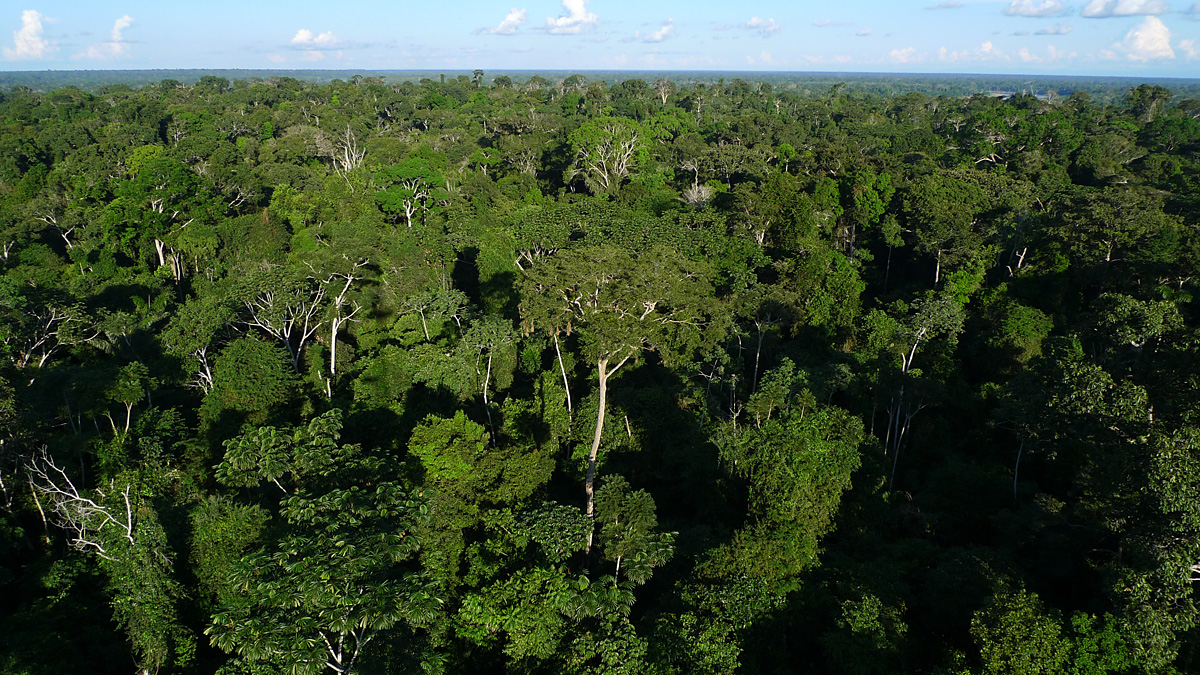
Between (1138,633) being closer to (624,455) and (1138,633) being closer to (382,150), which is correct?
(624,455)

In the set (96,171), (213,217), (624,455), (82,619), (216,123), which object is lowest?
(82,619)

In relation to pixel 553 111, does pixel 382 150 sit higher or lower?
lower

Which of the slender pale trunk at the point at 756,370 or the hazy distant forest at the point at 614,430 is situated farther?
the slender pale trunk at the point at 756,370

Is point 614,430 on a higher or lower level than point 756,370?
lower

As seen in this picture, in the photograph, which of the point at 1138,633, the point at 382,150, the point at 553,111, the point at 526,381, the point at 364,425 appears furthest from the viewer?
the point at 553,111

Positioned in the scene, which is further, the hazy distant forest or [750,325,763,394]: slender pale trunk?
[750,325,763,394]: slender pale trunk

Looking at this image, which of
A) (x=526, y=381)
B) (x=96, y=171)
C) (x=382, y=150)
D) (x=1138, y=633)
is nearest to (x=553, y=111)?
(x=382, y=150)

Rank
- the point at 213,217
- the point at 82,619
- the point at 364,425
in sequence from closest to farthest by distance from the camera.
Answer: the point at 82,619
the point at 364,425
the point at 213,217

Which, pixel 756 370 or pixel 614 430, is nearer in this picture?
pixel 614 430
